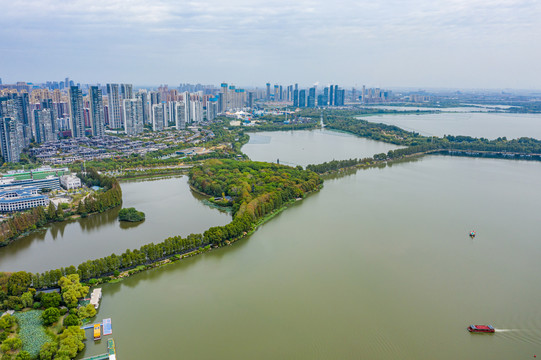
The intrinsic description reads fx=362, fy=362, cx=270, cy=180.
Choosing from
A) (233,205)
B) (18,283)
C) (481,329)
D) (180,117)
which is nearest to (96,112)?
(180,117)

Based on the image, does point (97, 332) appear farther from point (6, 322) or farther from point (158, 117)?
point (158, 117)

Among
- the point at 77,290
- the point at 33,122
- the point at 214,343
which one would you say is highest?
the point at 33,122

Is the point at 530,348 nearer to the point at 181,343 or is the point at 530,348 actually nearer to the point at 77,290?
the point at 181,343

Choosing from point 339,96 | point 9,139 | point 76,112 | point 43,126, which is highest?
point 339,96

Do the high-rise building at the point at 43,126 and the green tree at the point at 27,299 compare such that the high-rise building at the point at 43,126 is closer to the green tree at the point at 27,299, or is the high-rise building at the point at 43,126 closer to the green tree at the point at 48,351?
the green tree at the point at 27,299

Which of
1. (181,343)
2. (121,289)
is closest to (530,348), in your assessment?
(181,343)

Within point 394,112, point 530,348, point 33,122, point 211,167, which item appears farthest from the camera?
point 394,112

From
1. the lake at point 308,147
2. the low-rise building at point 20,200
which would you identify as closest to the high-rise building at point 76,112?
the lake at point 308,147
